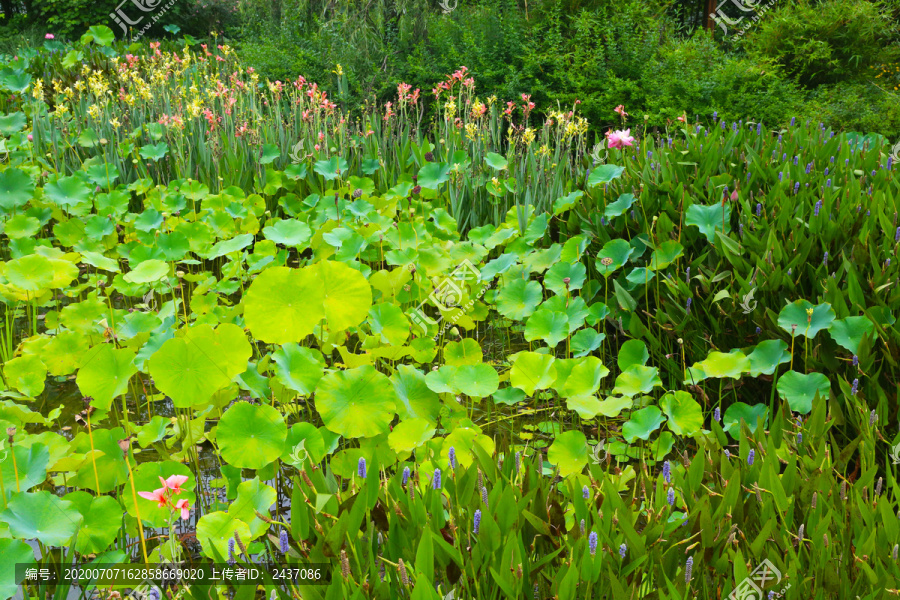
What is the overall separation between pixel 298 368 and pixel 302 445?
23 cm

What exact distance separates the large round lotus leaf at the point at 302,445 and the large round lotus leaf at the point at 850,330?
1.51 meters

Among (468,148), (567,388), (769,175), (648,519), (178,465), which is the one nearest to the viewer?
(648,519)

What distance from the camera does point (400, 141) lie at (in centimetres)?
443

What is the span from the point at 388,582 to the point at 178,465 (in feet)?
2.25

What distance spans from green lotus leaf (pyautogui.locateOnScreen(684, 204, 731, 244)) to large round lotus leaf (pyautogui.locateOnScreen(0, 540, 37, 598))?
2.22 metres

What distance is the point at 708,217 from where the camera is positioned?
2451 millimetres

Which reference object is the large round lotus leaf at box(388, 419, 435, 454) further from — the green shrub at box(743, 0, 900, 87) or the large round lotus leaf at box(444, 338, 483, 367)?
the green shrub at box(743, 0, 900, 87)

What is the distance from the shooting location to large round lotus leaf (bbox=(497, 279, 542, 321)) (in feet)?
8.00

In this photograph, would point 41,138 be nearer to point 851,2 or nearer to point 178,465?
point 178,465

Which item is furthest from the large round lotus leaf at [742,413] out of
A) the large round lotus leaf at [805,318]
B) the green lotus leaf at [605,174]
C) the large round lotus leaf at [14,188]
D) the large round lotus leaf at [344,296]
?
the large round lotus leaf at [14,188]

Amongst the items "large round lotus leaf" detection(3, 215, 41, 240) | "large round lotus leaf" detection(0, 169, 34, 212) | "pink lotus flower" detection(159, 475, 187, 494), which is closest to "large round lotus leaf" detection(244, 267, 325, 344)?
"pink lotus flower" detection(159, 475, 187, 494)

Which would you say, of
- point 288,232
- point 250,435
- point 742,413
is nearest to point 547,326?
point 742,413

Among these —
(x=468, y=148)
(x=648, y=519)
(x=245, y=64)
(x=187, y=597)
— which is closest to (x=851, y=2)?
(x=468, y=148)

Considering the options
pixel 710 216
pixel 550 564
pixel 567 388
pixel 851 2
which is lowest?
pixel 567 388
